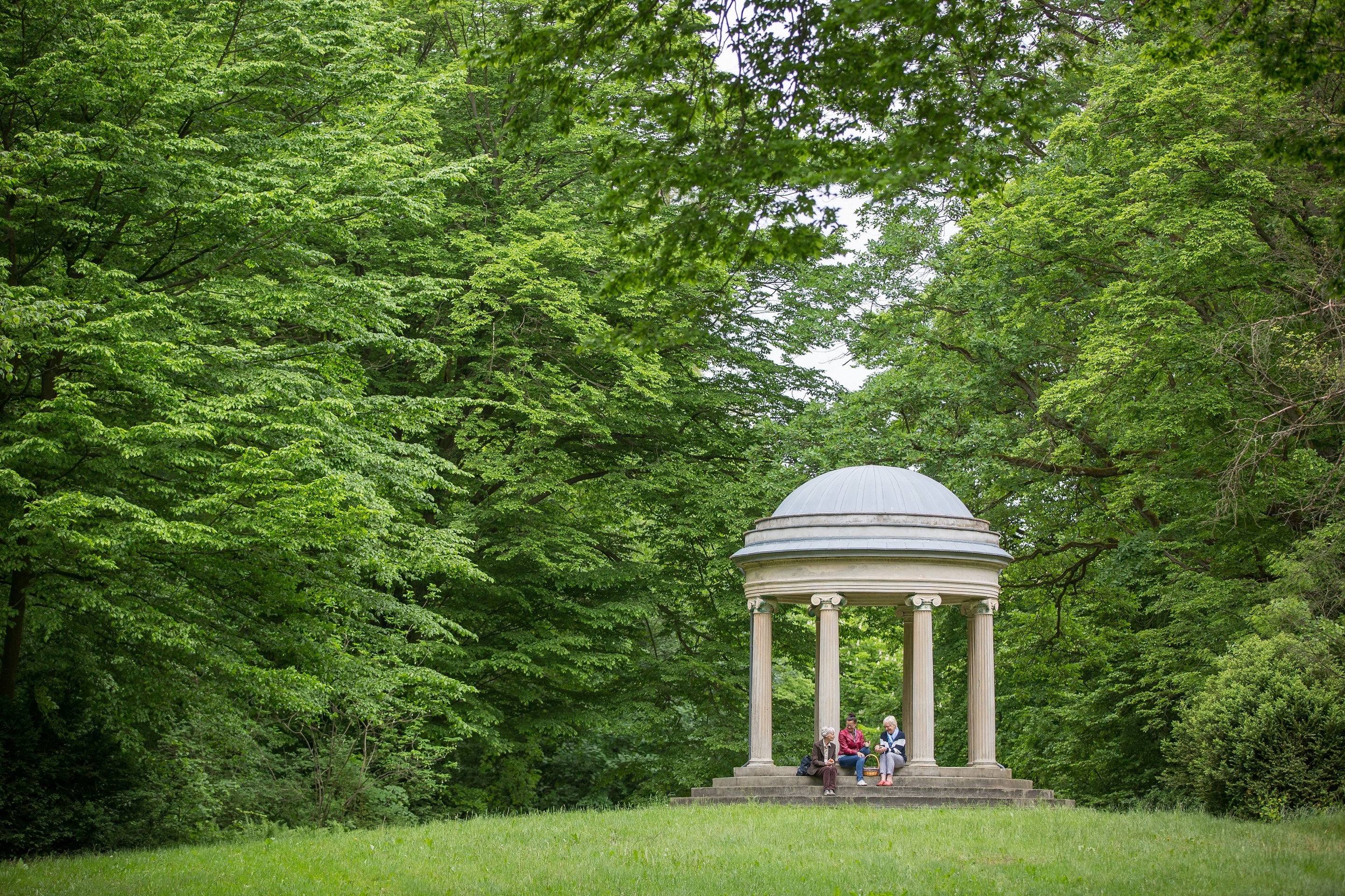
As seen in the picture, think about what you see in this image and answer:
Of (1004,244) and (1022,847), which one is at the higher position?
(1004,244)

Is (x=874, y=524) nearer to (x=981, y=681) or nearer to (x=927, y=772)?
(x=981, y=681)

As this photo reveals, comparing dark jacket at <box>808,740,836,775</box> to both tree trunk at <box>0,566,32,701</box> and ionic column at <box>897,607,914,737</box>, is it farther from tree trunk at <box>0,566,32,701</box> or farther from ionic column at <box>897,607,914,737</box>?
tree trunk at <box>0,566,32,701</box>

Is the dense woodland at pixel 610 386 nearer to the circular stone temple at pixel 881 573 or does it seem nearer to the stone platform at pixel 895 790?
the stone platform at pixel 895 790

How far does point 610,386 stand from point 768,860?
14.8 metres

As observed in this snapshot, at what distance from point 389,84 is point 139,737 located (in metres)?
9.66

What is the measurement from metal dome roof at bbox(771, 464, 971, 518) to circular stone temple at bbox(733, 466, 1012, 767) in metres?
0.02

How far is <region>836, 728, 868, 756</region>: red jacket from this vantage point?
19562 millimetres

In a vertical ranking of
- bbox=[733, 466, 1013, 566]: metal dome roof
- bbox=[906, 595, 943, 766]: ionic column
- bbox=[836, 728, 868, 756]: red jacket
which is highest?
bbox=[733, 466, 1013, 566]: metal dome roof

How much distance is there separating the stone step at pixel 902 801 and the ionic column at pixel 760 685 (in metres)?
1.96

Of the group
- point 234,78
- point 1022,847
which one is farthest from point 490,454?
point 1022,847

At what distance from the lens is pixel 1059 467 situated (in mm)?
24688

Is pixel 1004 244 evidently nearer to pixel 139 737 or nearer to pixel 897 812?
pixel 897 812

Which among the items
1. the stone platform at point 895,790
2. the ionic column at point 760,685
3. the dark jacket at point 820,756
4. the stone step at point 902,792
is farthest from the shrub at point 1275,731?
the ionic column at point 760,685

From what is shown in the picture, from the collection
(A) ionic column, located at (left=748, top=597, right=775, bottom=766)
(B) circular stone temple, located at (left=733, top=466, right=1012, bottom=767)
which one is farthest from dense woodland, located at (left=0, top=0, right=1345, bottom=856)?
(A) ionic column, located at (left=748, top=597, right=775, bottom=766)
